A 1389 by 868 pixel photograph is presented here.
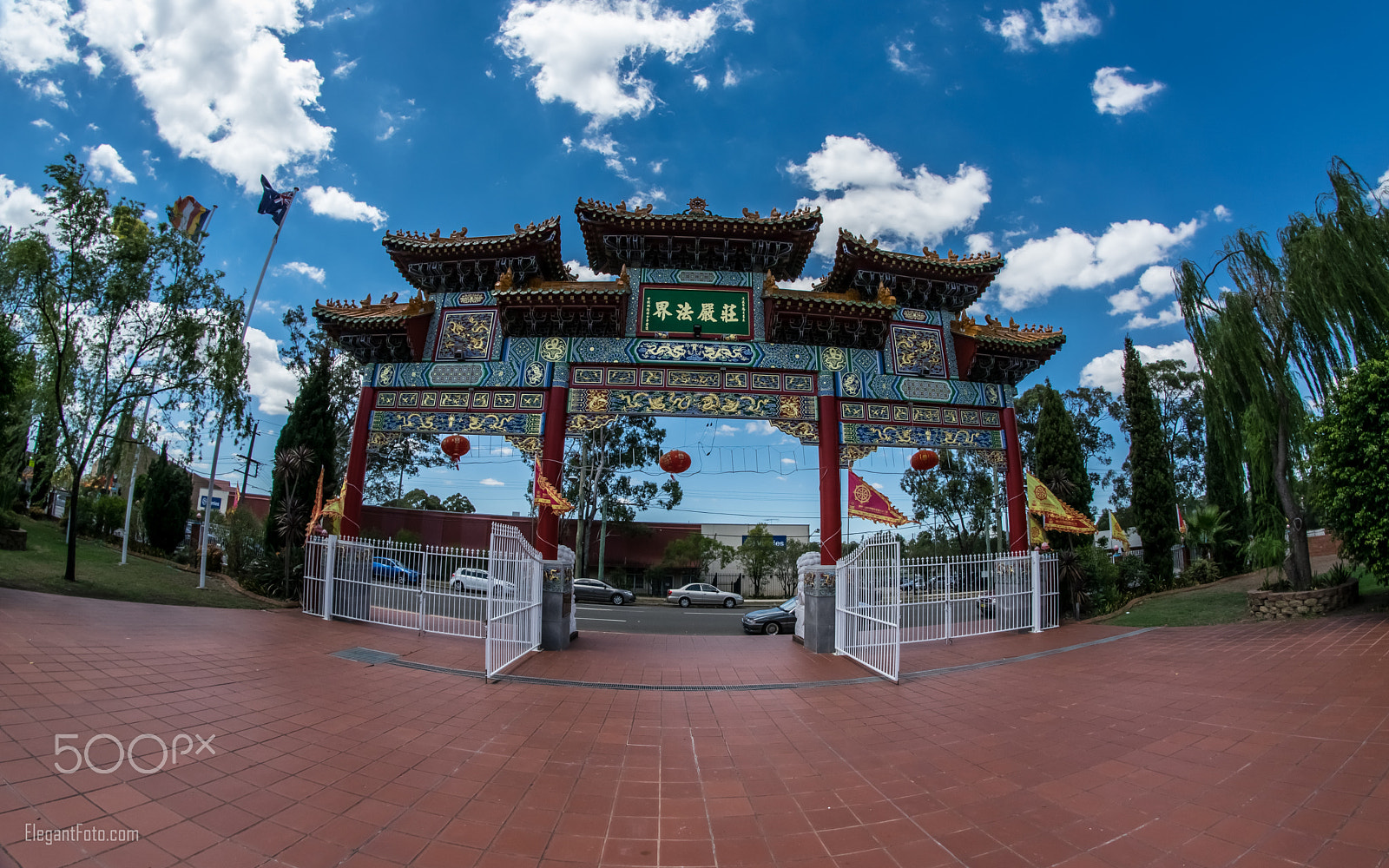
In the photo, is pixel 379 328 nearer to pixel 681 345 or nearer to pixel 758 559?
pixel 681 345

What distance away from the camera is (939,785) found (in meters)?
3.99

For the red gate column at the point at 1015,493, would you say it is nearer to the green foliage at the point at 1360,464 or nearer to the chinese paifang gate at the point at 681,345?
the chinese paifang gate at the point at 681,345

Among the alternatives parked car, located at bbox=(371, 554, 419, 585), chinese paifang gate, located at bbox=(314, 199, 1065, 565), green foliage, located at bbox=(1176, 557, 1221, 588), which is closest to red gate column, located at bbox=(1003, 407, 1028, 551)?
chinese paifang gate, located at bbox=(314, 199, 1065, 565)

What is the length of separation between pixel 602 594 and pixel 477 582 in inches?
664

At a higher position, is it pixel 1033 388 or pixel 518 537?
pixel 1033 388

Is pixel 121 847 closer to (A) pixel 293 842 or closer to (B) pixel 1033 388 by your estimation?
(A) pixel 293 842

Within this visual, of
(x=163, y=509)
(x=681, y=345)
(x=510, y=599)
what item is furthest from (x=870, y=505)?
(x=163, y=509)

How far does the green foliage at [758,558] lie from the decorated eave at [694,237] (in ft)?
72.5

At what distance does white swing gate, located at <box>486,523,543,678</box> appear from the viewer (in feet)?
24.8

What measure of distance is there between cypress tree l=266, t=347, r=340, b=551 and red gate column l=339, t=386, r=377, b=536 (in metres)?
3.29

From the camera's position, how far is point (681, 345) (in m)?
12.1

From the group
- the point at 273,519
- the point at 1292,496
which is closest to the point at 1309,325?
the point at 1292,496

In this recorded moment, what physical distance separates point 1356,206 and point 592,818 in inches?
646

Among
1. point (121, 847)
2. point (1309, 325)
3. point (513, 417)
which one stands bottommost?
point (121, 847)
